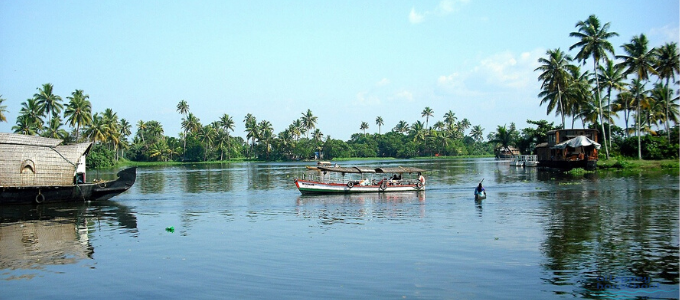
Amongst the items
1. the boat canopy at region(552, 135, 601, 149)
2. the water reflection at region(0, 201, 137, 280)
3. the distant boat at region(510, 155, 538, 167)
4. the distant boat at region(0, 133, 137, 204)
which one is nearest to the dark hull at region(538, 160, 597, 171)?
the boat canopy at region(552, 135, 601, 149)

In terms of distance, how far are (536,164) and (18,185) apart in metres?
72.1

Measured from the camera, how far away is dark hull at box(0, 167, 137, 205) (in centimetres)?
3628

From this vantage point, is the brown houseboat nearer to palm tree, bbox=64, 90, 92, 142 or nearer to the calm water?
the calm water

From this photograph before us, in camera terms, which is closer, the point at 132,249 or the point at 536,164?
the point at 132,249

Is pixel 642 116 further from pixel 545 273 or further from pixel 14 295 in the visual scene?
pixel 14 295

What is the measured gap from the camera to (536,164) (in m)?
83.9

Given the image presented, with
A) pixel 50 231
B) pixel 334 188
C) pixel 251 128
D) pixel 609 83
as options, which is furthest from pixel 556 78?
pixel 251 128

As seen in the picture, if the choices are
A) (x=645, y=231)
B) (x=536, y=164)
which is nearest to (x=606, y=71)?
(x=536, y=164)

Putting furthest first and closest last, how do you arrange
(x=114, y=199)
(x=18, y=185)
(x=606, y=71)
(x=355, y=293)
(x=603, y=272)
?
(x=606, y=71)
(x=114, y=199)
(x=18, y=185)
(x=603, y=272)
(x=355, y=293)

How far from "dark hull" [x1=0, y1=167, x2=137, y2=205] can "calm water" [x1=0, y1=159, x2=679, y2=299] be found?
2.48ft

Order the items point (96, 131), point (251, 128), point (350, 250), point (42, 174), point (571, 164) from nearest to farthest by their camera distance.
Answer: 1. point (350, 250)
2. point (42, 174)
3. point (571, 164)
4. point (96, 131)
5. point (251, 128)

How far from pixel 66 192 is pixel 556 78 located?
6711 centimetres

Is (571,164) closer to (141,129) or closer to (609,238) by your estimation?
(609,238)

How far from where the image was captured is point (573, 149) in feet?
231
